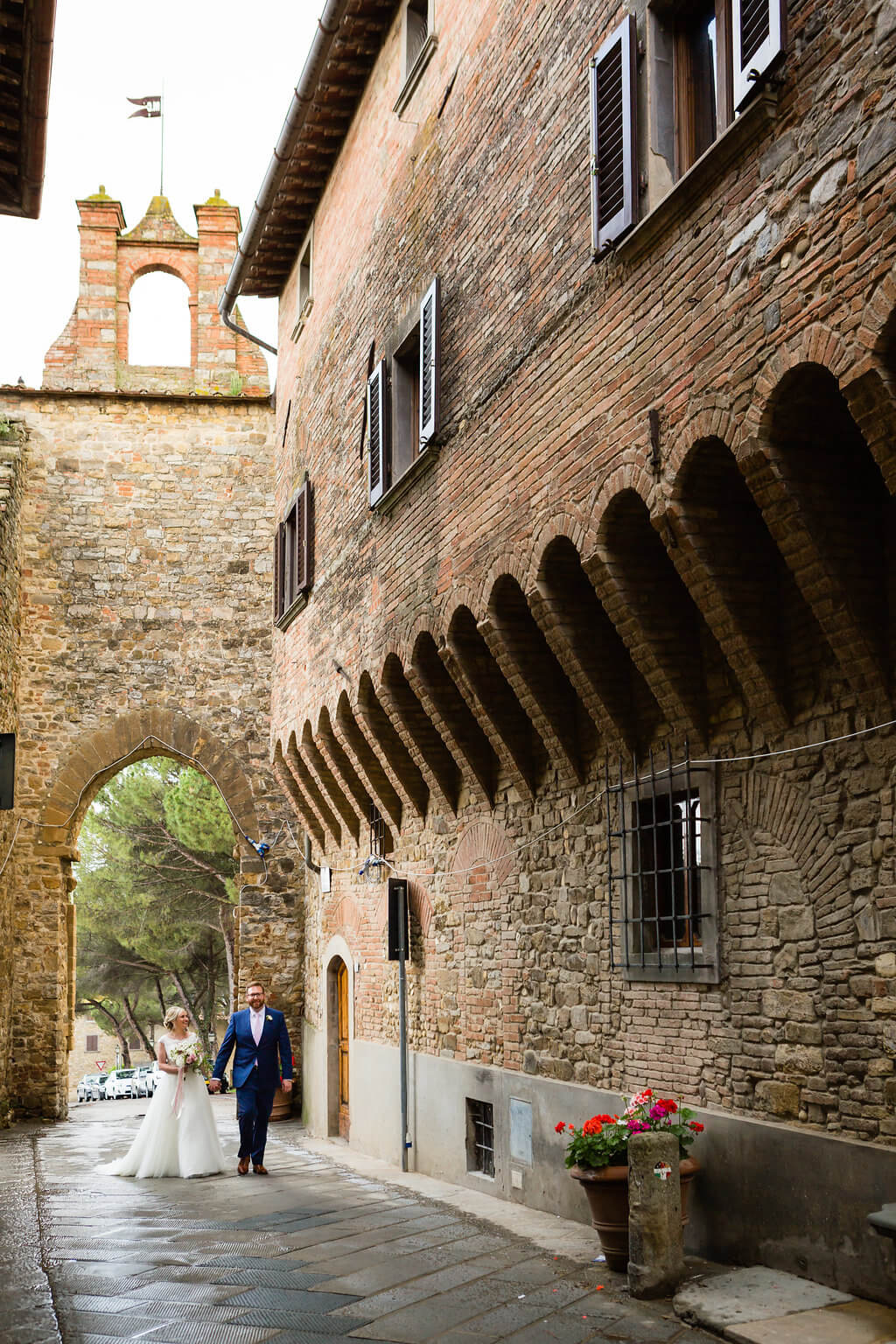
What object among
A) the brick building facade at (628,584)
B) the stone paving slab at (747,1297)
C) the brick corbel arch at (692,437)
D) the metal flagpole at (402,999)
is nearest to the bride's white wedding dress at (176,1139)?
the metal flagpole at (402,999)

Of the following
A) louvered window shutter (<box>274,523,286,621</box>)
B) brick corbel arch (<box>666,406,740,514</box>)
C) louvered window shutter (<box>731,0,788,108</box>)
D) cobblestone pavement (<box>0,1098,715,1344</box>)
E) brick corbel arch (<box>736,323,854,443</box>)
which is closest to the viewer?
brick corbel arch (<box>736,323,854,443</box>)

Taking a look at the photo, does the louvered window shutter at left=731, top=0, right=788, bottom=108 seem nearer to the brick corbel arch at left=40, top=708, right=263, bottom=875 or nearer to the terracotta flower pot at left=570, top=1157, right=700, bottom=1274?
the terracotta flower pot at left=570, top=1157, right=700, bottom=1274

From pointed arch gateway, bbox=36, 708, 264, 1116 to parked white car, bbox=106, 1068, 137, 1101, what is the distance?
59.8 ft

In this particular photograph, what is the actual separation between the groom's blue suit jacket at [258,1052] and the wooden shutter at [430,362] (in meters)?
5.17

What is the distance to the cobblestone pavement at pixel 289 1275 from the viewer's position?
19.2 feet

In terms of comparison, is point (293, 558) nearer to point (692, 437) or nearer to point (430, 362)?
point (430, 362)

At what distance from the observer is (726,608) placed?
665 cm

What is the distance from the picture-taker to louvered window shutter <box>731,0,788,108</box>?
5719 mm

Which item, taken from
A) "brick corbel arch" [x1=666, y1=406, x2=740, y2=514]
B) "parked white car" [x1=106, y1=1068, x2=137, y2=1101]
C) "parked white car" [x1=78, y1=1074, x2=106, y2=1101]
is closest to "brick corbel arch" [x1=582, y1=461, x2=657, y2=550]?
"brick corbel arch" [x1=666, y1=406, x2=740, y2=514]

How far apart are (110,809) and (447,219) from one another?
80.0ft

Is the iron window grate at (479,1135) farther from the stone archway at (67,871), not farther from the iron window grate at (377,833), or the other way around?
the stone archway at (67,871)

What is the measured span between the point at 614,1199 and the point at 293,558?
10257 mm

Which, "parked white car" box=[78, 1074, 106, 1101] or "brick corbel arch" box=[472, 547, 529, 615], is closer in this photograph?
"brick corbel arch" box=[472, 547, 529, 615]

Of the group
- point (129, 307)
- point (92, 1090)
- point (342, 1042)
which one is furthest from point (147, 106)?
point (92, 1090)
